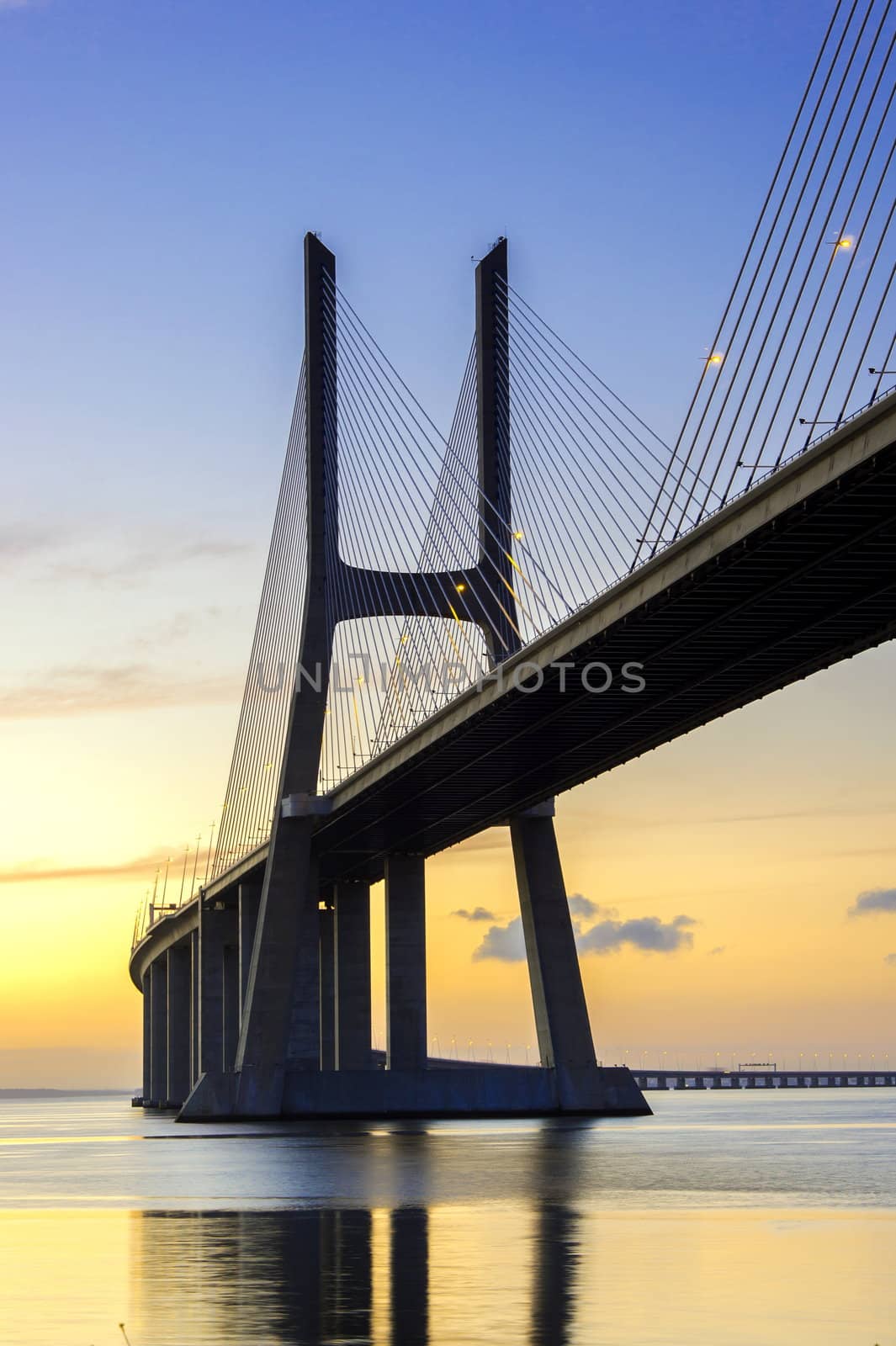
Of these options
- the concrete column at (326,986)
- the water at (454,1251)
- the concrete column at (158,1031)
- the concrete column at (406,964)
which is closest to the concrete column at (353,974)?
the concrete column at (326,986)

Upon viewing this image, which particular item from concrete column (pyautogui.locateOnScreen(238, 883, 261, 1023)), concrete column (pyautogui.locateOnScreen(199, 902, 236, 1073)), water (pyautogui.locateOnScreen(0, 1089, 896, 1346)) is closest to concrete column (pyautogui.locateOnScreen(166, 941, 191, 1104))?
concrete column (pyautogui.locateOnScreen(199, 902, 236, 1073))

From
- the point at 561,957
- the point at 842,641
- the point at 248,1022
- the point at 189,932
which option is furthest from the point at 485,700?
the point at 189,932

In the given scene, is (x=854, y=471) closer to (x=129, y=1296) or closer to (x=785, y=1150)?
(x=129, y=1296)

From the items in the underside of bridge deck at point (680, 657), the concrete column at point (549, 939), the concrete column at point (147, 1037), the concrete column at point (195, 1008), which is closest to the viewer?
the underside of bridge deck at point (680, 657)

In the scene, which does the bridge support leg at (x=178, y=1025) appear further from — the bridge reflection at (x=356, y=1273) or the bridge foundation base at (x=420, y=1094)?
the bridge reflection at (x=356, y=1273)

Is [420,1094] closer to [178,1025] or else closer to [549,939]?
[549,939]
